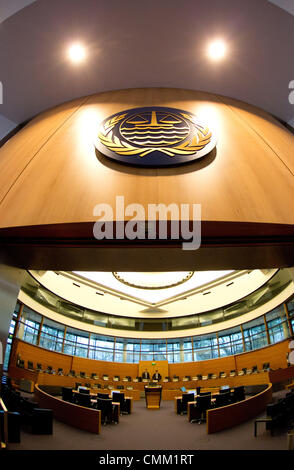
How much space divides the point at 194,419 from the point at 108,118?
7.57 metres

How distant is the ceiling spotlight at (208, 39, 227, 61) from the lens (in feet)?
13.0

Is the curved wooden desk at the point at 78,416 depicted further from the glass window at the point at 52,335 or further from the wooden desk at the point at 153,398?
the glass window at the point at 52,335

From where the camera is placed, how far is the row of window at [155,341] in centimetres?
1175

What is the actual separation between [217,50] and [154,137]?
2031 millimetres

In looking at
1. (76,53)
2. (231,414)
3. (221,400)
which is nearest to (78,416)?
(231,414)

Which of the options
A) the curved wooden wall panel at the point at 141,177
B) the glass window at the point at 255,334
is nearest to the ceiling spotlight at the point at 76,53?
the curved wooden wall panel at the point at 141,177

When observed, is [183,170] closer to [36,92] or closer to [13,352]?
[36,92]

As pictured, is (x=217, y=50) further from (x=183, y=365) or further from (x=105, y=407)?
(x=183, y=365)

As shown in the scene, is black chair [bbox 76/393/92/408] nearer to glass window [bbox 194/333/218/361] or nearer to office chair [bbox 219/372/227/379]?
office chair [bbox 219/372/227/379]

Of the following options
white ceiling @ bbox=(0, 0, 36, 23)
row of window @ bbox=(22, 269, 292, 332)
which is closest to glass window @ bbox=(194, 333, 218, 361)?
row of window @ bbox=(22, 269, 292, 332)

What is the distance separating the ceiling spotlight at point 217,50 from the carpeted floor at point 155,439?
19.7 ft

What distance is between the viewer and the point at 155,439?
4652 millimetres

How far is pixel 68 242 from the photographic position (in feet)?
10.1

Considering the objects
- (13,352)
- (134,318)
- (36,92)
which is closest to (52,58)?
(36,92)
